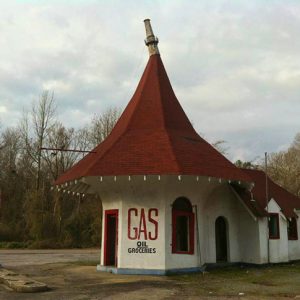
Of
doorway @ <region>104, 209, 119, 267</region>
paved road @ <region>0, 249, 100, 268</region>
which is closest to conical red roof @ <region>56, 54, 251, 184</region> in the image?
doorway @ <region>104, 209, 119, 267</region>

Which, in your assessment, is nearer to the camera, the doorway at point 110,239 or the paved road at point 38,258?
the doorway at point 110,239

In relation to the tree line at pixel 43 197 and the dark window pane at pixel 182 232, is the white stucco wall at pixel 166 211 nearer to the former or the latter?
the dark window pane at pixel 182 232

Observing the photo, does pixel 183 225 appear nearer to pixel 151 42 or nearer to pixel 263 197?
pixel 263 197

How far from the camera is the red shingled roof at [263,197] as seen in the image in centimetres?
1806

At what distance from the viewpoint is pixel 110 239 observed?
16.8 meters

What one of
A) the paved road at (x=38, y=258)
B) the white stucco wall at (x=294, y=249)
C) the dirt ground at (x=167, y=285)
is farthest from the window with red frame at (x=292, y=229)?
the paved road at (x=38, y=258)

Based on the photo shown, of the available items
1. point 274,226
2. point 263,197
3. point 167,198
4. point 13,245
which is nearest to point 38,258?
point 167,198

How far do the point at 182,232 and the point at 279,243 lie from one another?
547cm

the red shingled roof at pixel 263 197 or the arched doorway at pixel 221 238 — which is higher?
the red shingled roof at pixel 263 197

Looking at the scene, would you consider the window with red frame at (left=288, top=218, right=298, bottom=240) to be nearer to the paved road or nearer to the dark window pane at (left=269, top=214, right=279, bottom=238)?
the dark window pane at (left=269, top=214, right=279, bottom=238)

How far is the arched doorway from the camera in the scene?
59.0ft

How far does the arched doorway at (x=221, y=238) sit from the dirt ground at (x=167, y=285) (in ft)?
4.35

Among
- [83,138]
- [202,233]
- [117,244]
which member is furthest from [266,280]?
[83,138]

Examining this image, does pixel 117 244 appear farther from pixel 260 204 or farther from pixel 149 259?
pixel 260 204
